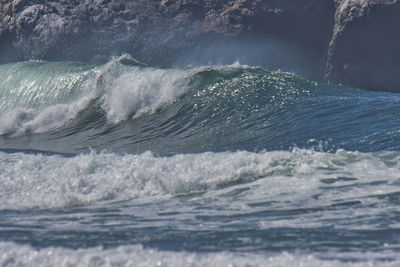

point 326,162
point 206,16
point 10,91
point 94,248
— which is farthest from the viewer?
point 206,16

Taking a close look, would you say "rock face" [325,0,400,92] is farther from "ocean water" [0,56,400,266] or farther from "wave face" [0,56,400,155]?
"ocean water" [0,56,400,266]

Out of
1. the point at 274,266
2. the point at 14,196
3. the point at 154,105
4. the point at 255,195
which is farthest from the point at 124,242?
the point at 154,105

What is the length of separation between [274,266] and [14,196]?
10.5ft

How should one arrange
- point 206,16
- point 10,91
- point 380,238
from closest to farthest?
point 380,238 → point 10,91 → point 206,16

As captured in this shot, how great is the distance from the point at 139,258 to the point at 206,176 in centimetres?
224

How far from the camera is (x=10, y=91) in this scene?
1209 cm

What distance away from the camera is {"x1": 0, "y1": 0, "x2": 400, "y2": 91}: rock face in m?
17.6

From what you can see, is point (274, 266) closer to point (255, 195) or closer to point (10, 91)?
point (255, 195)

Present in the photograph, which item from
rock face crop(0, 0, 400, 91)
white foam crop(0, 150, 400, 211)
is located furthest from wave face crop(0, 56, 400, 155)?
rock face crop(0, 0, 400, 91)

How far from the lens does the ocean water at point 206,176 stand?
91.2 inches

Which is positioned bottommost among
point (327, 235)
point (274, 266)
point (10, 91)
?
point (10, 91)

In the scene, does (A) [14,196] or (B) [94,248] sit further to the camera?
(A) [14,196]

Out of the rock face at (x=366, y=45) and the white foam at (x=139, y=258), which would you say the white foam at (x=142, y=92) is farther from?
the rock face at (x=366, y=45)

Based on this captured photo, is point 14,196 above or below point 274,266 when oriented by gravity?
below
